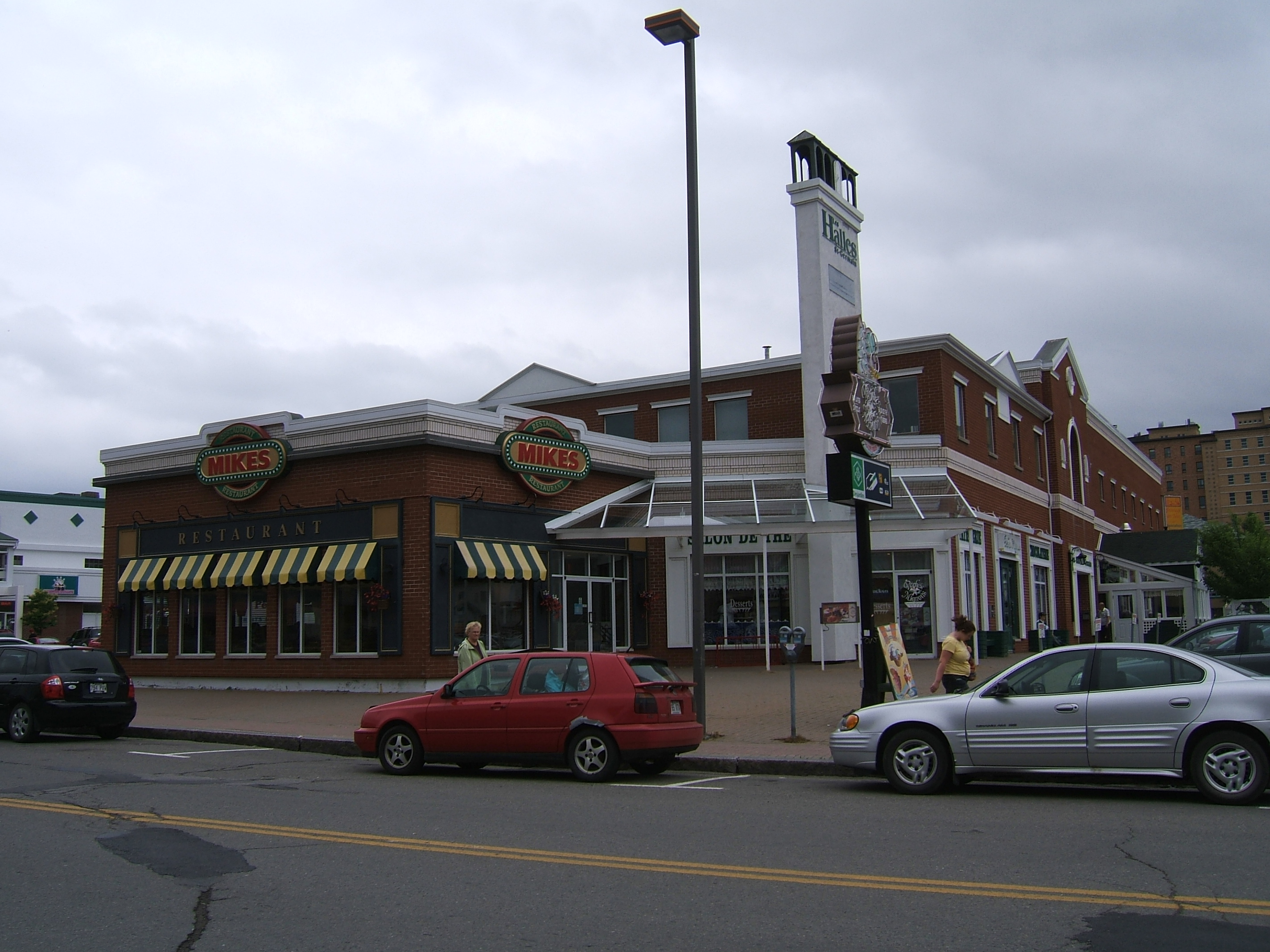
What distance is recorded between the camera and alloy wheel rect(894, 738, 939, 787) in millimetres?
10773

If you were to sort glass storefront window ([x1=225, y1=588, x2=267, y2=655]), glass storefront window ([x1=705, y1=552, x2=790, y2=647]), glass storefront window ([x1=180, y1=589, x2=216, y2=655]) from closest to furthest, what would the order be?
glass storefront window ([x1=225, y1=588, x2=267, y2=655]) < glass storefront window ([x1=180, y1=589, x2=216, y2=655]) < glass storefront window ([x1=705, y1=552, x2=790, y2=647])

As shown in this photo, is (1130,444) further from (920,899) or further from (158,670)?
(920,899)

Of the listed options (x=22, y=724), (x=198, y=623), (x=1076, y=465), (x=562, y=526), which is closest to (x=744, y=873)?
(x=22, y=724)

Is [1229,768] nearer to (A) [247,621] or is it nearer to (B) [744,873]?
(B) [744,873]

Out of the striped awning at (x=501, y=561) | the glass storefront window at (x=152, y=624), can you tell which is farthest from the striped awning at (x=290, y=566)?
the glass storefront window at (x=152, y=624)

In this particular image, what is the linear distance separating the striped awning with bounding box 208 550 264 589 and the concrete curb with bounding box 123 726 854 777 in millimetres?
6497

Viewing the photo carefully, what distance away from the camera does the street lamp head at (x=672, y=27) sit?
14977mm

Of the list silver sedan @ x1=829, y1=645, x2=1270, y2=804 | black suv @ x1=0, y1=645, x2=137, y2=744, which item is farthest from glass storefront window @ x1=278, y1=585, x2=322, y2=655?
silver sedan @ x1=829, y1=645, x2=1270, y2=804

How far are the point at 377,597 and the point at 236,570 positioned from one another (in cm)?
421

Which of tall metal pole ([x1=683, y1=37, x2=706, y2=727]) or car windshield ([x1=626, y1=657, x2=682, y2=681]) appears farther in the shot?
tall metal pole ([x1=683, y1=37, x2=706, y2=727])

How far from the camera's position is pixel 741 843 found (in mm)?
8352

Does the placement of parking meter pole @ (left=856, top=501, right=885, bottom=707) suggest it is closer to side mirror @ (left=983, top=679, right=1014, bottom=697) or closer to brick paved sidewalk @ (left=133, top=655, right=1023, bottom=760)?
brick paved sidewalk @ (left=133, top=655, right=1023, bottom=760)

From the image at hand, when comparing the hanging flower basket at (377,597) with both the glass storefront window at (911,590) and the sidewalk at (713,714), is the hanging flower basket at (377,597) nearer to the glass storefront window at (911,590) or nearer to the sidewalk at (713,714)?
the sidewalk at (713,714)

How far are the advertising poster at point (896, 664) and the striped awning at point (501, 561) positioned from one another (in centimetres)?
964
